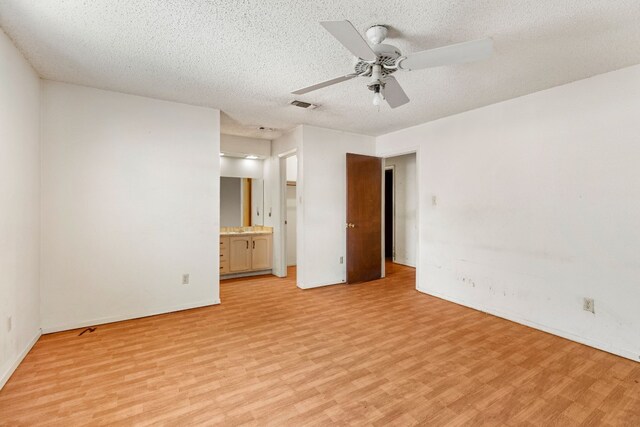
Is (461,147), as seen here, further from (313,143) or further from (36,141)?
(36,141)

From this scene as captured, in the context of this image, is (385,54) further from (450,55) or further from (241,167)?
(241,167)

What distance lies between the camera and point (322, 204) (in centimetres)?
460

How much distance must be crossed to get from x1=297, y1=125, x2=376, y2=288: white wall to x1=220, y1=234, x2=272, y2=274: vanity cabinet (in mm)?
1137

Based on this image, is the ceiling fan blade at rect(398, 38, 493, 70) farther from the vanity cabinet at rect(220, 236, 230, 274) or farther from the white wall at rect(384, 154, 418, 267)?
the white wall at rect(384, 154, 418, 267)

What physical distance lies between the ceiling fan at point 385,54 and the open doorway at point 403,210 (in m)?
3.99

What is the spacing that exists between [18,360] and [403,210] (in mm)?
5961

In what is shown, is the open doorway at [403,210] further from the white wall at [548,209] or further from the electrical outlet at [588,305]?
the electrical outlet at [588,305]

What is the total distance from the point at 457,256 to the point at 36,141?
4812 millimetres

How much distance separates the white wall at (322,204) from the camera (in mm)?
4438

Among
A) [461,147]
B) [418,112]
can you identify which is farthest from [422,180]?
[418,112]

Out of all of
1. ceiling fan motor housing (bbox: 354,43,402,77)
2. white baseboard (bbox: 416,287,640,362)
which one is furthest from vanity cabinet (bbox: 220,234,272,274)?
ceiling fan motor housing (bbox: 354,43,402,77)

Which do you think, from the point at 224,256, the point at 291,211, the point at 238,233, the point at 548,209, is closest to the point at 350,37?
the point at 548,209

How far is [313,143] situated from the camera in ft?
14.8

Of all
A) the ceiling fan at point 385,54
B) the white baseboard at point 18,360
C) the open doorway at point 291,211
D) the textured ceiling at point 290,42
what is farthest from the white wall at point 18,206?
the open doorway at point 291,211
